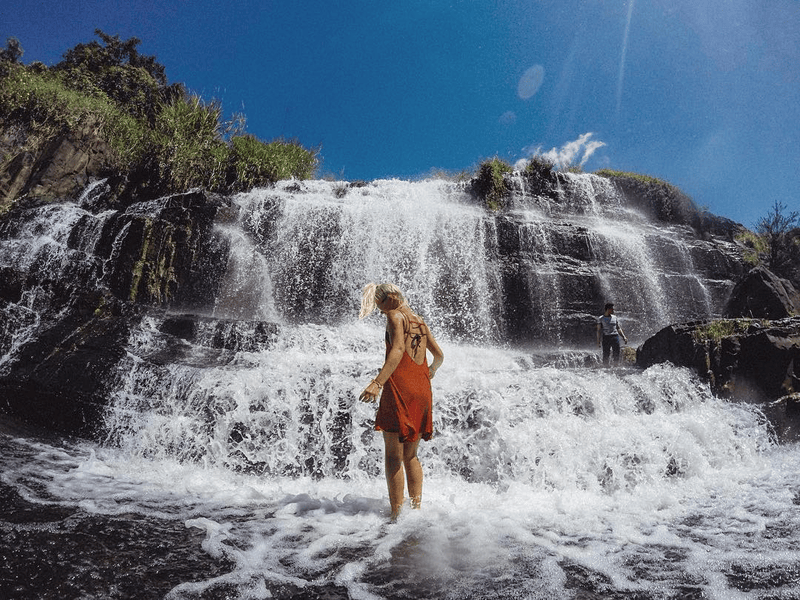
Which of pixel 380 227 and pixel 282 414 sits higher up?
pixel 380 227

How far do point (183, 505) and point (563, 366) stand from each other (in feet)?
22.9

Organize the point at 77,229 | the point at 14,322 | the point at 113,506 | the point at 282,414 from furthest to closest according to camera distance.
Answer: the point at 77,229 → the point at 14,322 → the point at 282,414 → the point at 113,506

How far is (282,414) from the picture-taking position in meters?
5.57

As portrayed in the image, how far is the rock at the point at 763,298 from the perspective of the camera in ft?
34.5

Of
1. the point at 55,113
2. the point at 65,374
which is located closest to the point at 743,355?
the point at 65,374

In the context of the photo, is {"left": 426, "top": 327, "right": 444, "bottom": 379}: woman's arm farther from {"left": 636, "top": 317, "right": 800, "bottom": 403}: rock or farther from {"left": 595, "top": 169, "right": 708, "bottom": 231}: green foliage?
{"left": 595, "top": 169, "right": 708, "bottom": 231}: green foliage

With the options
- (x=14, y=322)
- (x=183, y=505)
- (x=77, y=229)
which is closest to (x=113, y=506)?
(x=183, y=505)

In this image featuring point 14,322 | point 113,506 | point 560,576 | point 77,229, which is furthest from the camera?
point 77,229

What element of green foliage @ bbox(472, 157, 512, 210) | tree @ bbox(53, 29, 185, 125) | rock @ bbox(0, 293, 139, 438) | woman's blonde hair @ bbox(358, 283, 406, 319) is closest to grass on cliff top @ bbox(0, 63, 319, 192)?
tree @ bbox(53, 29, 185, 125)

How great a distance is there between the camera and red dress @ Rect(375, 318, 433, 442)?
Answer: 3.52 metres

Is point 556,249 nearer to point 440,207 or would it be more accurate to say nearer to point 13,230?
point 440,207

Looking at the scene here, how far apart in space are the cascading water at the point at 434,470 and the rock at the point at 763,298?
499 centimetres

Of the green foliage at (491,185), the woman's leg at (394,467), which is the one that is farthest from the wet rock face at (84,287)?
the green foliage at (491,185)

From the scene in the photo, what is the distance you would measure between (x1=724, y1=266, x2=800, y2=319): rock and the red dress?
1047cm
